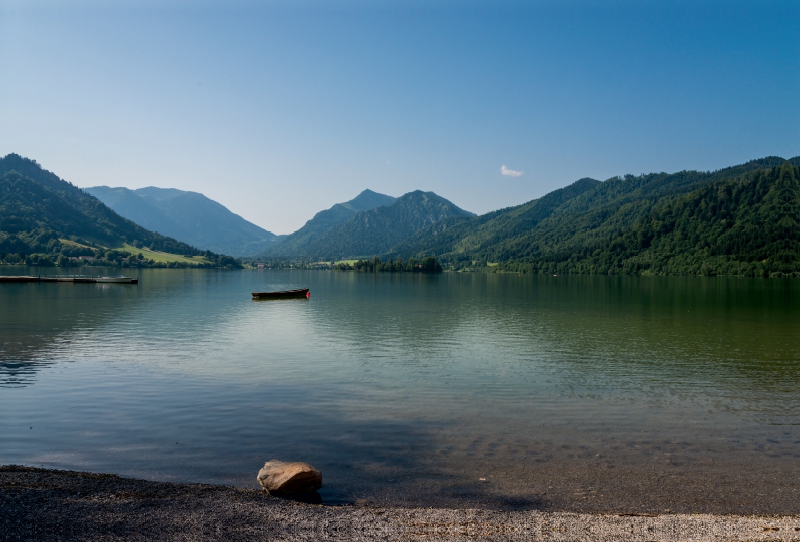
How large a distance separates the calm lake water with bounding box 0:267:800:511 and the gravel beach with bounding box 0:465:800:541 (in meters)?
1.80

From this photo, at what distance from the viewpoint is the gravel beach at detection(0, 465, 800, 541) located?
10992mm

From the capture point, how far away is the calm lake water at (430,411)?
15742 mm

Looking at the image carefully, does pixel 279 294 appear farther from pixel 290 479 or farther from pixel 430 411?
pixel 290 479

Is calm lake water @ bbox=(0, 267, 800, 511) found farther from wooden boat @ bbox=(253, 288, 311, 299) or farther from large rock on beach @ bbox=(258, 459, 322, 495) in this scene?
wooden boat @ bbox=(253, 288, 311, 299)

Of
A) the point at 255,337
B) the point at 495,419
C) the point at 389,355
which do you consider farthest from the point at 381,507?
the point at 255,337

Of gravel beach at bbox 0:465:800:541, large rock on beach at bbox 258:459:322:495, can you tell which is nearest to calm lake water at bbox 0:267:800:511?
large rock on beach at bbox 258:459:322:495

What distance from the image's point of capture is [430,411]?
2397 centimetres

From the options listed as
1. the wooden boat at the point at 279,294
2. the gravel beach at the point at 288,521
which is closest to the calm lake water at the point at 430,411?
the gravel beach at the point at 288,521

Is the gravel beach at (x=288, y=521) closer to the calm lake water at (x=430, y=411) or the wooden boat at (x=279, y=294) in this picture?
the calm lake water at (x=430, y=411)

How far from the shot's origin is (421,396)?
2694 centimetres

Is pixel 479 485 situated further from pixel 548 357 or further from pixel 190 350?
pixel 190 350

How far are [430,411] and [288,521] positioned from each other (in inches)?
505

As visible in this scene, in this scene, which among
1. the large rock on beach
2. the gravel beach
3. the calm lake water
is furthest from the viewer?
the calm lake water

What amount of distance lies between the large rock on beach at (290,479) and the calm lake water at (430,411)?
790 millimetres
